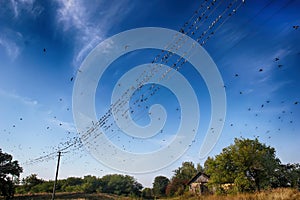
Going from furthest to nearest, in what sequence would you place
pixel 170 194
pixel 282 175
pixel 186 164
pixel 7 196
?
pixel 186 164
pixel 170 194
pixel 7 196
pixel 282 175

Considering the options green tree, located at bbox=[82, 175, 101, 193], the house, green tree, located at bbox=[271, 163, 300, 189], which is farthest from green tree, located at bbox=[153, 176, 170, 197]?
green tree, located at bbox=[271, 163, 300, 189]

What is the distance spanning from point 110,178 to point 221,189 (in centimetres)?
6143

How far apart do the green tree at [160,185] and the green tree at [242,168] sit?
54.4 m

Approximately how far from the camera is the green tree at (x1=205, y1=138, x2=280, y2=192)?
25406 millimetres

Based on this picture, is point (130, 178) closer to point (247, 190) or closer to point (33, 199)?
point (33, 199)

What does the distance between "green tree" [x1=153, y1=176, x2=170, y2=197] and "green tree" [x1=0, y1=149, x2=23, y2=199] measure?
160ft

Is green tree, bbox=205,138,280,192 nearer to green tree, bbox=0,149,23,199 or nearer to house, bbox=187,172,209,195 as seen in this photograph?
house, bbox=187,172,209,195

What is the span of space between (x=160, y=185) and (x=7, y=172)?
57659 mm

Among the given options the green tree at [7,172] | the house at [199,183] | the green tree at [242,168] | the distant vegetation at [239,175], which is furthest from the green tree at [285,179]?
the green tree at [7,172]

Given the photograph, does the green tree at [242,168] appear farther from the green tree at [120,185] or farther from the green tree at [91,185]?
the green tree at [91,185]

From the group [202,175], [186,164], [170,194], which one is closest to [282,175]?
[202,175]

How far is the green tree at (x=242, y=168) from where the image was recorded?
83.4 ft

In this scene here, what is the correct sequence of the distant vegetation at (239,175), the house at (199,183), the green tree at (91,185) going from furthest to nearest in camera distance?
the green tree at (91,185) → the house at (199,183) → the distant vegetation at (239,175)

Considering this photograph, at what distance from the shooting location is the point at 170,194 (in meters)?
62.0
